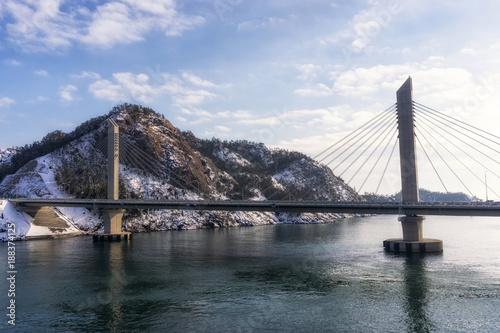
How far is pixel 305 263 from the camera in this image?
55938 millimetres

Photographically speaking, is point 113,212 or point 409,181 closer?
point 409,181

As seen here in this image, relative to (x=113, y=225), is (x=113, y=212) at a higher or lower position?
higher

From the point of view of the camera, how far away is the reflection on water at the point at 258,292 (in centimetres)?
2895

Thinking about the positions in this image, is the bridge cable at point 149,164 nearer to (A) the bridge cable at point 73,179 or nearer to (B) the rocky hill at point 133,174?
(B) the rocky hill at point 133,174

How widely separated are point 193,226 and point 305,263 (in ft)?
283

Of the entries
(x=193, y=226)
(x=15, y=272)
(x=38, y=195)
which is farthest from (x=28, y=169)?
(x=15, y=272)

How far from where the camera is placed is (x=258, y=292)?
38.3 meters

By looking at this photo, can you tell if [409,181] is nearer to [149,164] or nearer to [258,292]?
[258,292]

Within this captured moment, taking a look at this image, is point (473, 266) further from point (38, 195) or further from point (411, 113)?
point (38, 195)

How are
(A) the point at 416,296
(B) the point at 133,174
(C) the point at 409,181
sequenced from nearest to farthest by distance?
(A) the point at 416,296 → (C) the point at 409,181 → (B) the point at 133,174

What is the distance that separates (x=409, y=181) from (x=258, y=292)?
40.6 meters

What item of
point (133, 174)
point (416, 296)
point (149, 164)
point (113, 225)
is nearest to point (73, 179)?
point (133, 174)

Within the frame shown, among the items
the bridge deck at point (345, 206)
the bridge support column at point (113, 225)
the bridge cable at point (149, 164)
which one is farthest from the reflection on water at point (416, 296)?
the bridge cable at point (149, 164)

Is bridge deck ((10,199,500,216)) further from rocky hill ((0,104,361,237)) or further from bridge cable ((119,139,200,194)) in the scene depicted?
bridge cable ((119,139,200,194))
